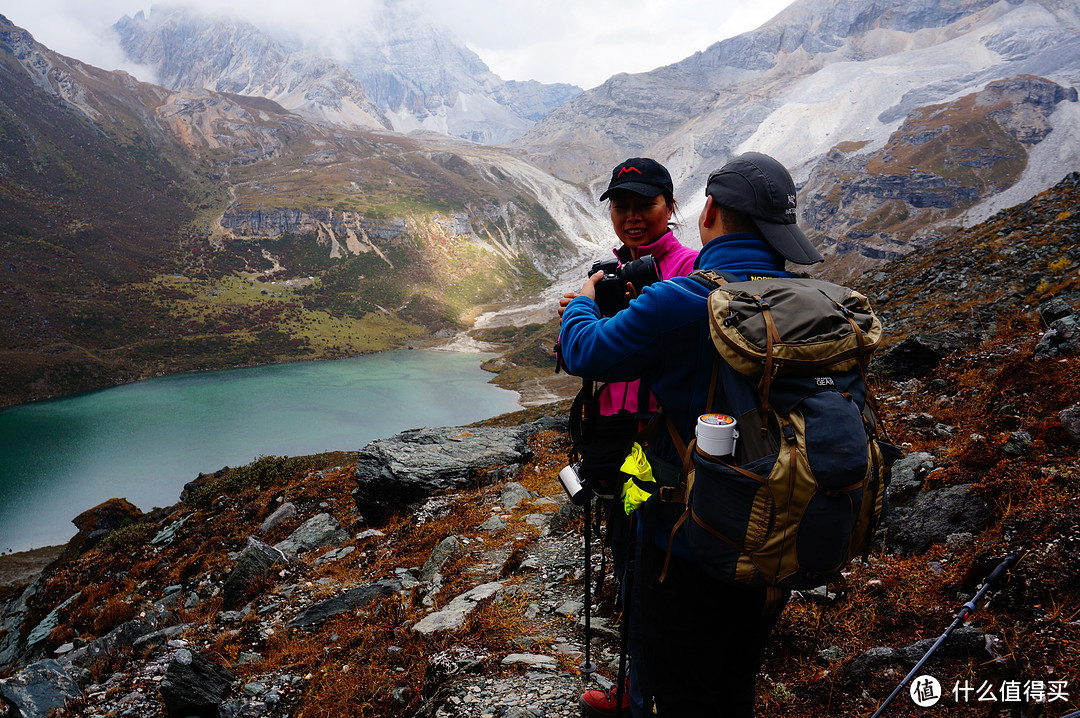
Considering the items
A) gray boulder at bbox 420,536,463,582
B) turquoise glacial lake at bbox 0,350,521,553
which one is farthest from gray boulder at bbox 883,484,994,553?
turquoise glacial lake at bbox 0,350,521,553

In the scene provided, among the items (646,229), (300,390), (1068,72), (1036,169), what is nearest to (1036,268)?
(646,229)

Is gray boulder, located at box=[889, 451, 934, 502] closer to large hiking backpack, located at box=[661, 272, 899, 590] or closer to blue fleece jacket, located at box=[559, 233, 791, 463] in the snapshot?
large hiking backpack, located at box=[661, 272, 899, 590]

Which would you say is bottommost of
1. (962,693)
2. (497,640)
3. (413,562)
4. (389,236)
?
(413,562)

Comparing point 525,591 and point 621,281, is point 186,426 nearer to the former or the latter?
point 525,591

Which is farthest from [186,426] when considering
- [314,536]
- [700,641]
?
[700,641]

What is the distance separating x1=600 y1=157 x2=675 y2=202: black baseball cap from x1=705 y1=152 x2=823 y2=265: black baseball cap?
2.93 ft

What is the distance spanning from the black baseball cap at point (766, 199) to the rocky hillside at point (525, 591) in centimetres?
278

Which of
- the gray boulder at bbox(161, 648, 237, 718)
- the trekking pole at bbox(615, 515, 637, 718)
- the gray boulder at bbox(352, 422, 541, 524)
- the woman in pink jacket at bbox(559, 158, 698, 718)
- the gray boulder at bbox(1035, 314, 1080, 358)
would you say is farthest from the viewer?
the gray boulder at bbox(352, 422, 541, 524)

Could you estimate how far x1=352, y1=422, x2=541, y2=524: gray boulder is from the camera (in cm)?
1123

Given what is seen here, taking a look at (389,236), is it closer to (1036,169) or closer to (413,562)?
(413,562)

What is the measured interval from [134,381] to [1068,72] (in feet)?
976

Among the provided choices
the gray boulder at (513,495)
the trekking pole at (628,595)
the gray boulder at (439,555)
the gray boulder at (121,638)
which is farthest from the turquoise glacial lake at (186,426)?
the trekking pole at (628,595)

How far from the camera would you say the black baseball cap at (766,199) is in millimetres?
2176

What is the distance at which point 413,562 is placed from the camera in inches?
328
